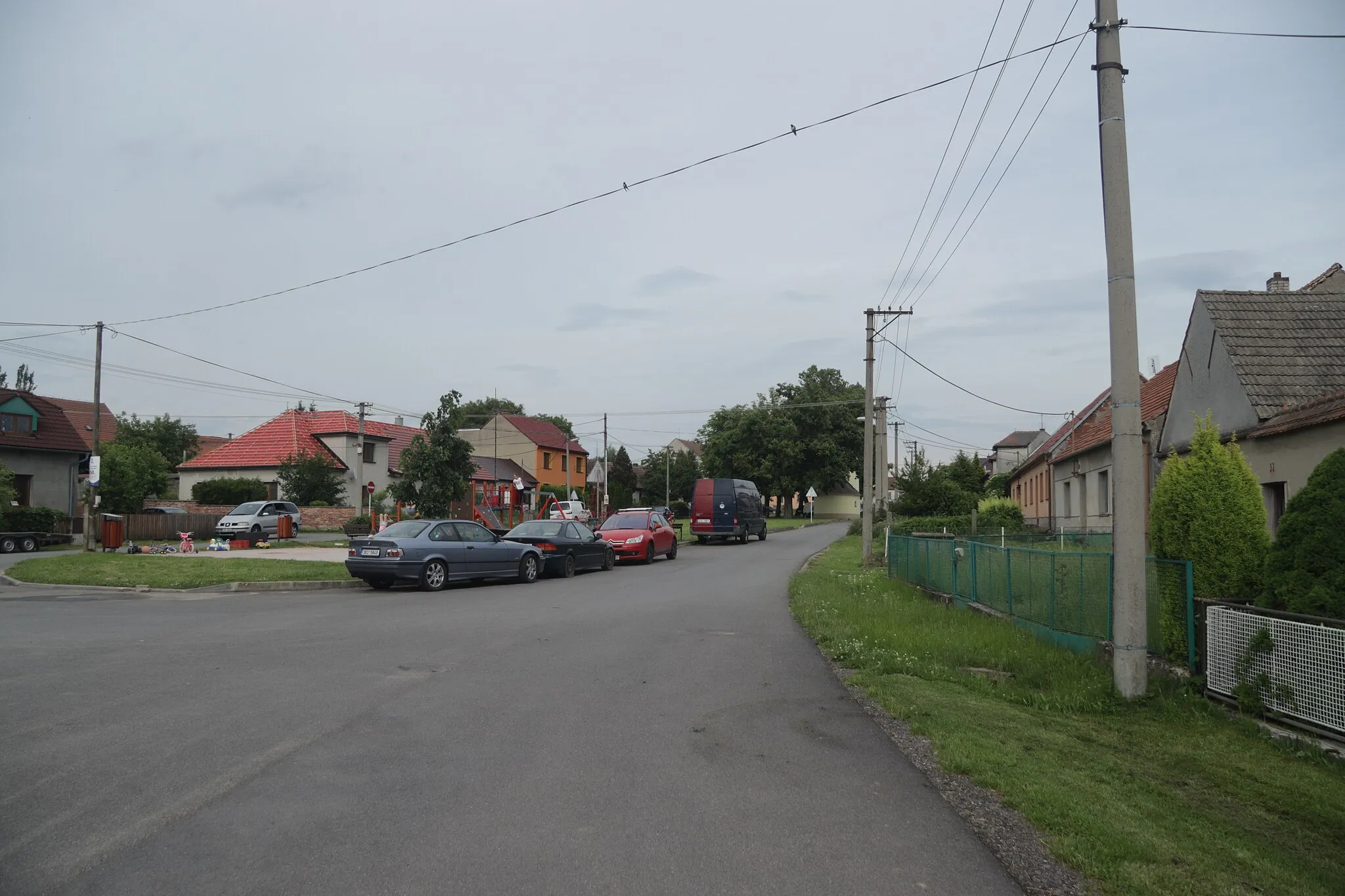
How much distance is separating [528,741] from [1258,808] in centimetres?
450

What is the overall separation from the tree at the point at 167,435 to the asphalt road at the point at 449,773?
74712 mm

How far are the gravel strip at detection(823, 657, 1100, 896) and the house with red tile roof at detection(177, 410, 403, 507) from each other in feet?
168

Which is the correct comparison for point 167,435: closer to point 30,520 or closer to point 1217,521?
point 30,520

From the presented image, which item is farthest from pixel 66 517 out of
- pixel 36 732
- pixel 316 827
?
pixel 316 827

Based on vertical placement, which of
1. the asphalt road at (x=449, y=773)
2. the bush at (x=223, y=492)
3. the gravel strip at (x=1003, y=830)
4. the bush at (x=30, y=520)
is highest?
the bush at (x=223, y=492)

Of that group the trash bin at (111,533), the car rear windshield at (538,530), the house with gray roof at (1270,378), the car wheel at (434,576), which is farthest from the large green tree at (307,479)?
the house with gray roof at (1270,378)

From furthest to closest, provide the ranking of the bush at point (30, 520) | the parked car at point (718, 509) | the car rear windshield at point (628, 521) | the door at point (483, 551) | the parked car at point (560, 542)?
the parked car at point (718, 509) < the bush at point (30, 520) < the car rear windshield at point (628, 521) < the parked car at point (560, 542) < the door at point (483, 551)

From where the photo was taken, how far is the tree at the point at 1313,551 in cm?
729

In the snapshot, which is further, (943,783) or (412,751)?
(412,751)

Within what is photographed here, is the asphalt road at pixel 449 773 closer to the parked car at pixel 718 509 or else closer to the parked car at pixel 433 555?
the parked car at pixel 433 555

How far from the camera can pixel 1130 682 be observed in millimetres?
7980

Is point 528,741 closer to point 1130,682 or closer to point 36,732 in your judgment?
point 36,732

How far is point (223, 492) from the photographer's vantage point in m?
48.9

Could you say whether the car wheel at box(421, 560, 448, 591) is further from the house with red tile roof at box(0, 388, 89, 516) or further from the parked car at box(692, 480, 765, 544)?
the house with red tile roof at box(0, 388, 89, 516)
